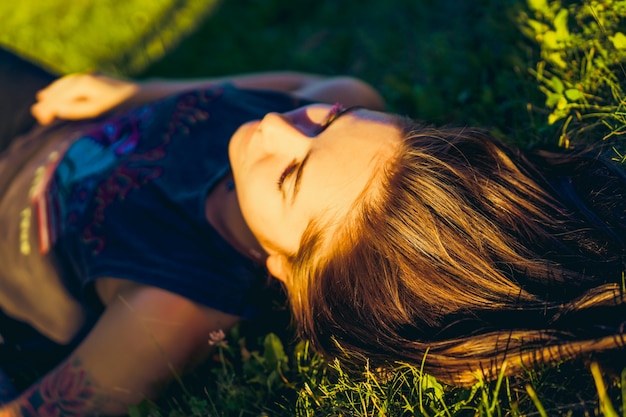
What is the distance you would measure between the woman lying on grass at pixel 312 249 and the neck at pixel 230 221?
0.04 ft

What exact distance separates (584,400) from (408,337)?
61 cm

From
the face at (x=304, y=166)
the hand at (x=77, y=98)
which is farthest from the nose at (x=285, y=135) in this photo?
the hand at (x=77, y=98)

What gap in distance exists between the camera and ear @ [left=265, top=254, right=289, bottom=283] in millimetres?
2551

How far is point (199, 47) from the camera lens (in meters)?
5.16

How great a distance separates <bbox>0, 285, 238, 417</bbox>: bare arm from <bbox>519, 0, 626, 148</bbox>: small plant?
183 centimetres

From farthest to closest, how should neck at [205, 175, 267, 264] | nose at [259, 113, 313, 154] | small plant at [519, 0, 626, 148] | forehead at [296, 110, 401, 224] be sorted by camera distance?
1. neck at [205, 175, 267, 264]
2. small plant at [519, 0, 626, 148]
3. nose at [259, 113, 313, 154]
4. forehead at [296, 110, 401, 224]

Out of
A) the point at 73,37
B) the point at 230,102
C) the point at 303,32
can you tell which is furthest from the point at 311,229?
the point at 73,37

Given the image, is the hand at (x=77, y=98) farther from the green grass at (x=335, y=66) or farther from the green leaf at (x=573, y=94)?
the green leaf at (x=573, y=94)

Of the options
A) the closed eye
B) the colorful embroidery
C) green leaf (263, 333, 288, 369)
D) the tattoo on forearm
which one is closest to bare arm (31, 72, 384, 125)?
the colorful embroidery

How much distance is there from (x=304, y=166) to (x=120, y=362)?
109cm

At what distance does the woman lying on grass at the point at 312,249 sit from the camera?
2096mm

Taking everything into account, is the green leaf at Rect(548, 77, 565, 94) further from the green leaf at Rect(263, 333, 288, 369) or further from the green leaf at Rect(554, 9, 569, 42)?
the green leaf at Rect(263, 333, 288, 369)

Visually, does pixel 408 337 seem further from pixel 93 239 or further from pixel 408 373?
pixel 93 239

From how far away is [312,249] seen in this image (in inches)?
93.0
